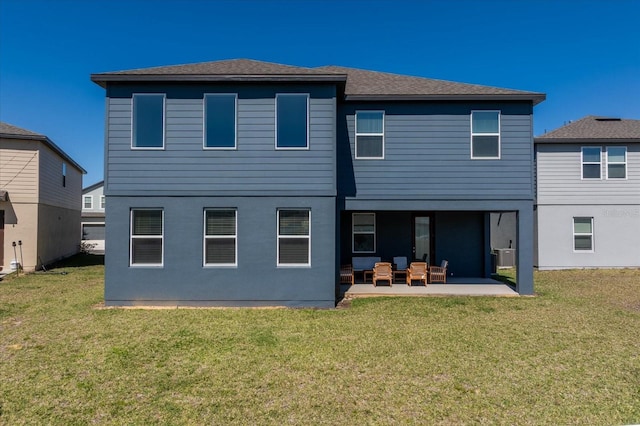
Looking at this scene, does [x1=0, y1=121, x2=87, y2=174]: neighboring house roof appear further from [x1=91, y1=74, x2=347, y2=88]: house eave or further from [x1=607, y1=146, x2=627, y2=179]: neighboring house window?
[x1=607, y1=146, x2=627, y2=179]: neighboring house window

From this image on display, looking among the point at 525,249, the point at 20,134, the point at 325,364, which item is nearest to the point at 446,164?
the point at 525,249

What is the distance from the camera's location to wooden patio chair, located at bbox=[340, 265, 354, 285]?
12.0 m

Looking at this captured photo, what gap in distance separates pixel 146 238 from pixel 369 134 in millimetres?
6961

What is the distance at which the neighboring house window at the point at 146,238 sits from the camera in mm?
9273

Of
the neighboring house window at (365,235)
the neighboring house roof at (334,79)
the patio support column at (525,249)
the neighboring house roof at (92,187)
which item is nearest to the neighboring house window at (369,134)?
the neighboring house roof at (334,79)

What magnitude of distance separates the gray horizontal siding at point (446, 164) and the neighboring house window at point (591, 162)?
816cm

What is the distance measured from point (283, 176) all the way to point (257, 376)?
544 cm

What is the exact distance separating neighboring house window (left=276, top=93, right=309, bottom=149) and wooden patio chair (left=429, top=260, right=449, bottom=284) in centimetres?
625

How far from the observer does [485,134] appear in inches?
412

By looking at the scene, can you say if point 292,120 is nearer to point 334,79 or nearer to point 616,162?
point 334,79

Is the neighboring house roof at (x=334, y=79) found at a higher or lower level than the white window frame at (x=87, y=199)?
higher

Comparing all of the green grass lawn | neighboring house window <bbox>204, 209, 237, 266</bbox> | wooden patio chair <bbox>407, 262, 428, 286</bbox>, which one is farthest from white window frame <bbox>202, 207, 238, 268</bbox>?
wooden patio chair <bbox>407, 262, 428, 286</bbox>

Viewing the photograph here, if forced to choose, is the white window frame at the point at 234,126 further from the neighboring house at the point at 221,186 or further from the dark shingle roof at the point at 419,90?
the dark shingle roof at the point at 419,90

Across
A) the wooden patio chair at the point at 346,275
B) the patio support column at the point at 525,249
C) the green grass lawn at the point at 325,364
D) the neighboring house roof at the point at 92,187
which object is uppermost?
the neighboring house roof at the point at 92,187
